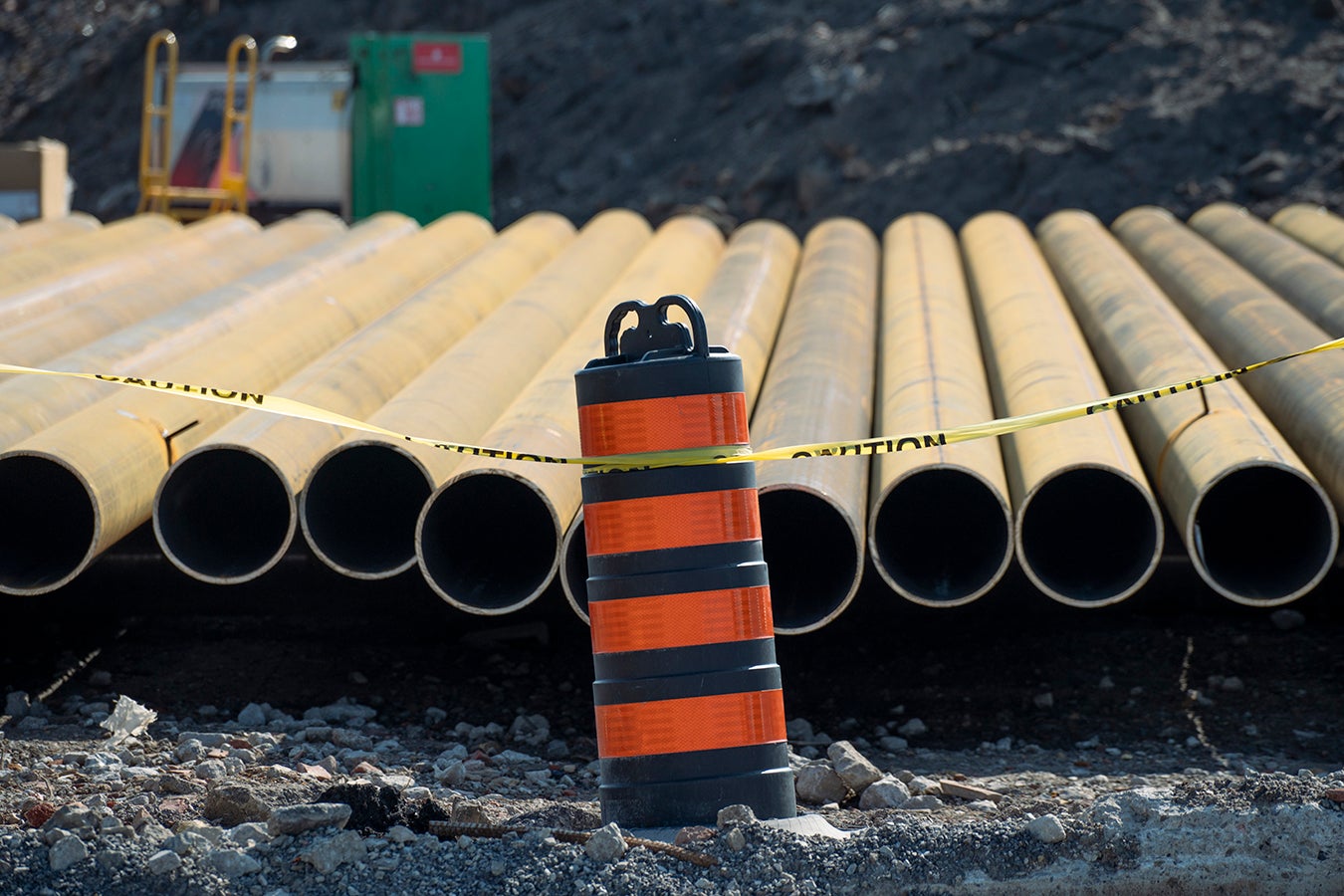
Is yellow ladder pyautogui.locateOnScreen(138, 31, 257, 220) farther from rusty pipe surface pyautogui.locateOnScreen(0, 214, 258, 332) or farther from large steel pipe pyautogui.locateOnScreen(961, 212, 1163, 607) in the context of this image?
large steel pipe pyautogui.locateOnScreen(961, 212, 1163, 607)

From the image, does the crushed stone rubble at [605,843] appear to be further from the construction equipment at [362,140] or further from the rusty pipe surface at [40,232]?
the construction equipment at [362,140]

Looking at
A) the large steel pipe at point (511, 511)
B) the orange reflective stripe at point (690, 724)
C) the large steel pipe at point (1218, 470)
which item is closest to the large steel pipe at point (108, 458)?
the large steel pipe at point (511, 511)

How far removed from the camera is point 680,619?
395 cm

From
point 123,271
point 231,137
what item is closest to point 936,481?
point 123,271

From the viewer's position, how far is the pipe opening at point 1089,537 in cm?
524

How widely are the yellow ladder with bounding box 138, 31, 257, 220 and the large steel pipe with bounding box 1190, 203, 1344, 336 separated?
753 centimetres

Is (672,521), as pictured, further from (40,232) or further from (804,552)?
(40,232)

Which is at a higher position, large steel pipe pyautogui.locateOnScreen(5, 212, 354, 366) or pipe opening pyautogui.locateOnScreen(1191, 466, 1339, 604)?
large steel pipe pyautogui.locateOnScreen(5, 212, 354, 366)

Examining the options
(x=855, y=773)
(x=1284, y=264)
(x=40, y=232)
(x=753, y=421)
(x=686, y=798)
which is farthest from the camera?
(x=40, y=232)

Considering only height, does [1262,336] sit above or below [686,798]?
above

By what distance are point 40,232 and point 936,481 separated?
21.3ft

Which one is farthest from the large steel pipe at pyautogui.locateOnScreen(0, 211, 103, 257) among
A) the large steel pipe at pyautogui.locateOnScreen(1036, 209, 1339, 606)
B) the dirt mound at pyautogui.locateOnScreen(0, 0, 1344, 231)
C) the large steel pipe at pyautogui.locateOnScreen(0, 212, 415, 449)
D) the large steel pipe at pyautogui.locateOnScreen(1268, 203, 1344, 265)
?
the dirt mound at pyautogui.locateOnScreen(0, 0, 1344, 231)

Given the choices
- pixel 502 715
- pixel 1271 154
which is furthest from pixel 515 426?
pixel 1271 154

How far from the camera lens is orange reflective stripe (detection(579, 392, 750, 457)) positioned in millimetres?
3959
